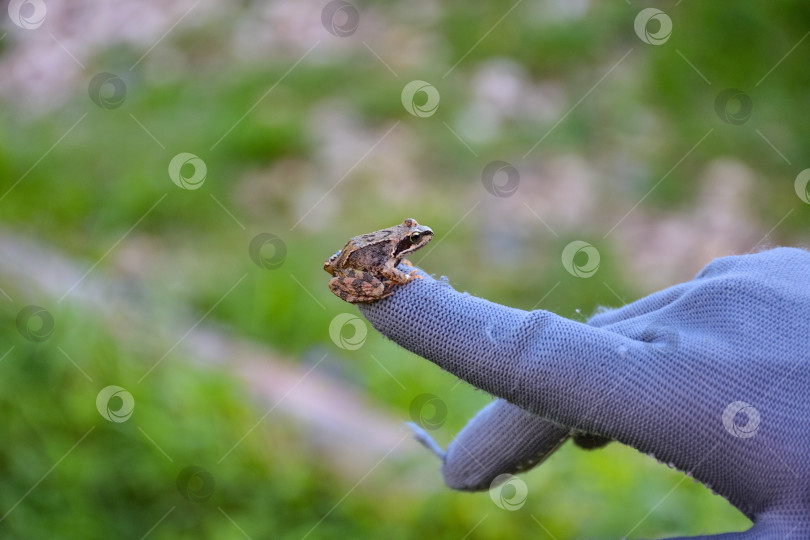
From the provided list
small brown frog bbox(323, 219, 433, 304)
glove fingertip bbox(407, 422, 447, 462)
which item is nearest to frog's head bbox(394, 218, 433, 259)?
small brown frog bbox(323, 219, 433, 304)

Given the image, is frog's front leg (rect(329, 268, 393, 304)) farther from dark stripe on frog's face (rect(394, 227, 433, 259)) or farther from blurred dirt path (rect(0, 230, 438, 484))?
blurred dirt path (rect(0, 230, 438, 484))

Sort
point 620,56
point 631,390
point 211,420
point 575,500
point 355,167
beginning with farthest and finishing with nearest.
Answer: point 620,56 < point 355,167 < point 211,420 < point 575,500 < point 631,390

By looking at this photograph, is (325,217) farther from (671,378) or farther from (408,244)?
(671,378)

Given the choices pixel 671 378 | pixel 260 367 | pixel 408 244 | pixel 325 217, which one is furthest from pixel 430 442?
pixel 325 217

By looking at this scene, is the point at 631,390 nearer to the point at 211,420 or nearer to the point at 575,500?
the point at 575,500

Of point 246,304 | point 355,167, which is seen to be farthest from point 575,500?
point 355,167

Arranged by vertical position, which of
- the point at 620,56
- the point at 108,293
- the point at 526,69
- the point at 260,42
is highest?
the point at 620,56

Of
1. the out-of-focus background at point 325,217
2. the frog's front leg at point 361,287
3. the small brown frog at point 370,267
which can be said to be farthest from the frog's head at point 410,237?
the out-of-focus background at point 325,217

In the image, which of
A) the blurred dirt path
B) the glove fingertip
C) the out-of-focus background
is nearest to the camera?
the glove fingertip
